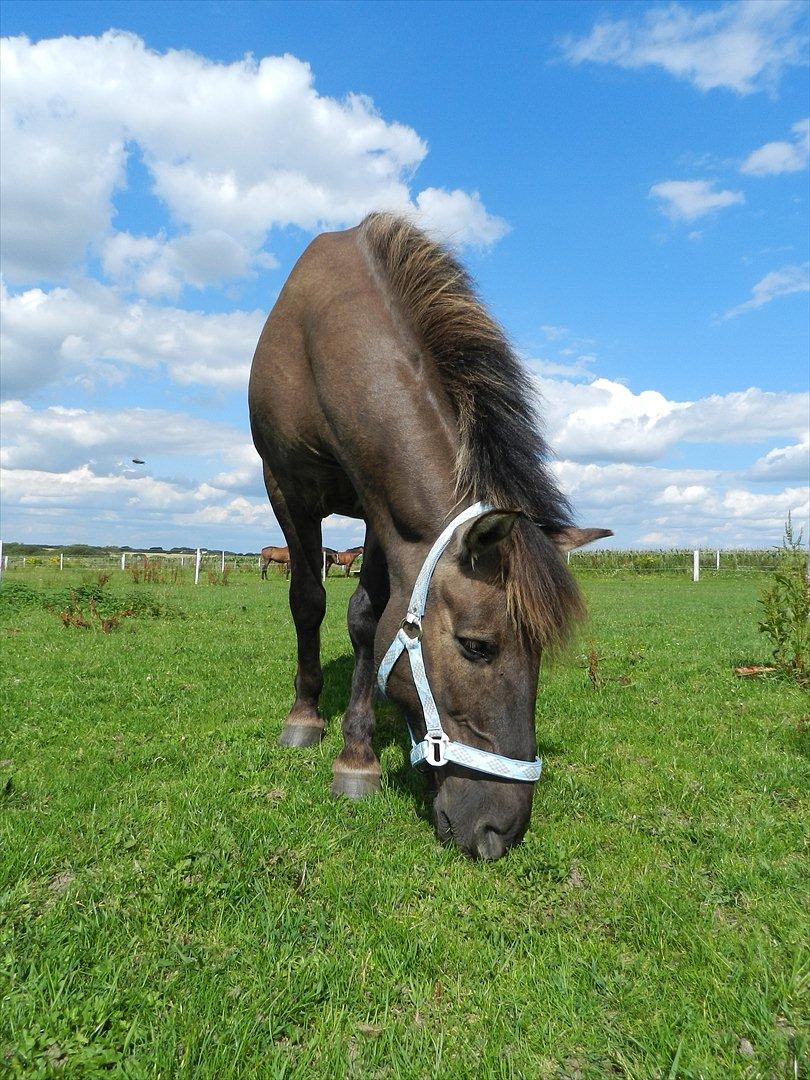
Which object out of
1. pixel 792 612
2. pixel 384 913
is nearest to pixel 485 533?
pixel 384 913

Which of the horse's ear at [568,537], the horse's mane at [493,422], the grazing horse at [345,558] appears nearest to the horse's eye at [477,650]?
the horse's mane at [493,422]

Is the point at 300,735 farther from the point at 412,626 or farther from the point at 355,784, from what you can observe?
the point at 412,626

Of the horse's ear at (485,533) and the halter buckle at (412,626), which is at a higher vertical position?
the horse's ear at (485,533)

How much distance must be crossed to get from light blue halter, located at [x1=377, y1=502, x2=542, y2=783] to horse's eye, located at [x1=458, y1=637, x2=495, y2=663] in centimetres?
23

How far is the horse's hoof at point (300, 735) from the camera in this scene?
4625 mm

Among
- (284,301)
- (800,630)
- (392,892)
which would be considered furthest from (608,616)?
(392,892)

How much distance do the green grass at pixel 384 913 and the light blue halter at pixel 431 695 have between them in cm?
44

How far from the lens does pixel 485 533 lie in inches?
110

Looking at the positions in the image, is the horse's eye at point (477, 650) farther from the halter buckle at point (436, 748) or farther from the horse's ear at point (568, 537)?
the horse's ear at point (568, 537)

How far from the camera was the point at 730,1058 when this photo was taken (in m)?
1.87

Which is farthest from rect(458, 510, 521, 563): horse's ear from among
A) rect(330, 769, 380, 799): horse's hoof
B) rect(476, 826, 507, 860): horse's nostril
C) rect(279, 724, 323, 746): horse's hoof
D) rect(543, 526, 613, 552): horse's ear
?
rect(279, 724, 323, 746): horse's hoof

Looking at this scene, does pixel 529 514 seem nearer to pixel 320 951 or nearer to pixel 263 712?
pixel 320 951

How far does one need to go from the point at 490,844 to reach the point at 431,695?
0.65 metres

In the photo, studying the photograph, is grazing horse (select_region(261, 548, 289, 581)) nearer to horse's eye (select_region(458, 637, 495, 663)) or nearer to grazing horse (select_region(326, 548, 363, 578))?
grazing horse (select_region(326, 548, 363, 578))
